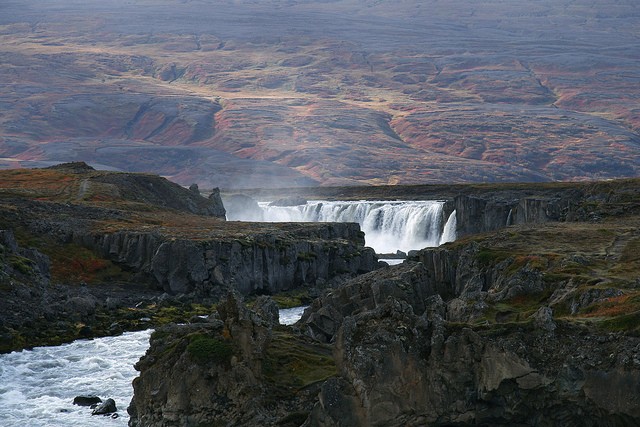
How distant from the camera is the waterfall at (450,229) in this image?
437ft

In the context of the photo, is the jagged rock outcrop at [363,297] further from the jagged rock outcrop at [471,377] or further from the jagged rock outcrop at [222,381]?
the jagged rock outcrop at [471,377]

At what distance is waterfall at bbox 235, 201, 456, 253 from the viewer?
139 meters

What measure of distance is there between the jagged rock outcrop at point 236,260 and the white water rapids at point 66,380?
21319 millimetres

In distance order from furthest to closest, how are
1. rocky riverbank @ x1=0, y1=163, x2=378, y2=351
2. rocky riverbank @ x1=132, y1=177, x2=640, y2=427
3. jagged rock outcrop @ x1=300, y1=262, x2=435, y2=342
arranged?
rocky riverbank @ x1=0, y1=163, x2=378, y2=351 < jagged rock outcrop @ x1=300, y1=262, x2=435, y2=342 < rocky riverbank @ x1=132, y1=177, x2=640, y2=427

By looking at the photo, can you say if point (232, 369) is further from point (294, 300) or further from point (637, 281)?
point (294, 300)

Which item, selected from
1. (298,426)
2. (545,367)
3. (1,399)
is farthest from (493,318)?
(1,399)

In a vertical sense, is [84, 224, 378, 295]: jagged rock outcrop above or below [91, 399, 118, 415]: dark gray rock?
below

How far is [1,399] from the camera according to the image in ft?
163

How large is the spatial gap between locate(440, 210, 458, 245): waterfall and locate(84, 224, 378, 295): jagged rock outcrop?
3426cm

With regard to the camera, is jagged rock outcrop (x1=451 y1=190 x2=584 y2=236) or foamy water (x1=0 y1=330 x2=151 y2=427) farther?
jagged rock outcrop (x1=451 y1=190 x2=584 y2=236)

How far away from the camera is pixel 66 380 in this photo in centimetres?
5284

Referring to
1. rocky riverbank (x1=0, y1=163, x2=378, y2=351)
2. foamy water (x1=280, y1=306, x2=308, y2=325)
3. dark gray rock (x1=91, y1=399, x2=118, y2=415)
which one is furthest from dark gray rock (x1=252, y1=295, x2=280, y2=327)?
foamy water (x1=280, y1=306, x2=308, y2=325)

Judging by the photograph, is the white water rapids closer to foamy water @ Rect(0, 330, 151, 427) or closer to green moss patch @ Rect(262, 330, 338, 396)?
foamy water @ Rect(0, 330, 151, 427)

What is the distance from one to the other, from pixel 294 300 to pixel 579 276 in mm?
40553
